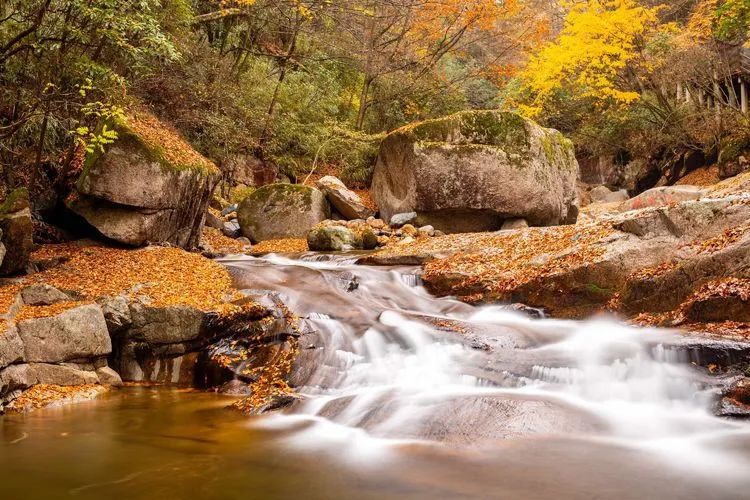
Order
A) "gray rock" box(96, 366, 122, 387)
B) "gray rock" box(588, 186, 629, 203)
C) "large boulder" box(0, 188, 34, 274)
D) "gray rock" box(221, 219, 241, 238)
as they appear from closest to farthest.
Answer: "gray rock" box(96, 366, 122, 387)
"large boulder" box(0, 188, 34, 274)
"gray rock" box(221, 219, 241, 238)
"gray rock" box(588, 186, 629, 203)

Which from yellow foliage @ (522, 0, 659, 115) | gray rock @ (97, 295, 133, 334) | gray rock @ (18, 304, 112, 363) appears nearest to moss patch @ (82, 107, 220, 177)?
gray rock @ (97, 295, 133, 334)

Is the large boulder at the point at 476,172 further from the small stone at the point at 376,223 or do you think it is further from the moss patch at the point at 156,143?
the moss patch at the point at 156,143

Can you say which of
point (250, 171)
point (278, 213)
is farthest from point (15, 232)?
point (250, 171)

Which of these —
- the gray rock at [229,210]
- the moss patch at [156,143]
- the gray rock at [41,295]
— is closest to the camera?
the gray rock at [41,295]

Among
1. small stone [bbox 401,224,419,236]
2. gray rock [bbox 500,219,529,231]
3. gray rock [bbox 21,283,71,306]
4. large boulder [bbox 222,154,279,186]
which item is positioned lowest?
gray rock [bbox 21,283,71,306]

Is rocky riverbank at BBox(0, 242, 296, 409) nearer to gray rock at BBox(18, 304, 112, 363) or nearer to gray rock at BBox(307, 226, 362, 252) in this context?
gray rock at BBox(18, 304, 112, 363)

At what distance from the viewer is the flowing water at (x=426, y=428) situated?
3.40 meters

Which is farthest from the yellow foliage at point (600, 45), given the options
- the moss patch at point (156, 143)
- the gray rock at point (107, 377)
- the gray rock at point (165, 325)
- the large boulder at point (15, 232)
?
the gray rock at point (107, 377)

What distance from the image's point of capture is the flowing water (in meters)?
3.40

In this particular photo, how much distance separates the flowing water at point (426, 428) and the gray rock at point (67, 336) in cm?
70

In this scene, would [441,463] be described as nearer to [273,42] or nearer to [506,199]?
[506,199]

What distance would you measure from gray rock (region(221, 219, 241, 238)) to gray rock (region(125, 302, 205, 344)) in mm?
8237

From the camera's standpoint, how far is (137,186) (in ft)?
29.8

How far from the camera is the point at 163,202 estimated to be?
9.55 meters
